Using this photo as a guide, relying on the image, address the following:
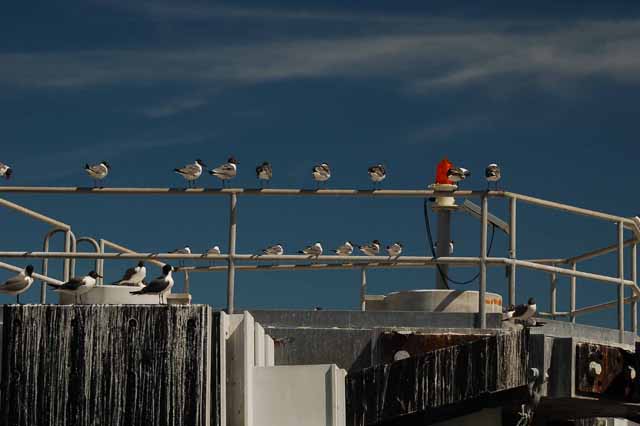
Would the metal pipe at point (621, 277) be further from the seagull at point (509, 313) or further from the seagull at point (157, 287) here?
the seagull at point (157, 287)

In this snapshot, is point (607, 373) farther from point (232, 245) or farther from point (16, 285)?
point (16, 285)

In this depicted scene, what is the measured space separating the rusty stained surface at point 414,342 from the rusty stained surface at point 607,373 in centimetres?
190

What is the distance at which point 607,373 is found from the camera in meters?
20.5

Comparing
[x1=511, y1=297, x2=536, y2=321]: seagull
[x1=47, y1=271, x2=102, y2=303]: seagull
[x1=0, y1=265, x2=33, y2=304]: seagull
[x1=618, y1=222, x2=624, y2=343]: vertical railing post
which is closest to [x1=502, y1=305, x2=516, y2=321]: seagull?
[x1=511, y1=297, x2=536, y2=321]: seagull

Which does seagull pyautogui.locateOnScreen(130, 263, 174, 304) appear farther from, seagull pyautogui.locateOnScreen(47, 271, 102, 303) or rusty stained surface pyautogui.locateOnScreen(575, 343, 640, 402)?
rusty stained surface pyautogui.locateOnScreen(575, 343, 640, 402)

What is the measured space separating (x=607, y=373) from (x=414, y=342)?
279cm

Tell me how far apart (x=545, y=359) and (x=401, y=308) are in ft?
14.2

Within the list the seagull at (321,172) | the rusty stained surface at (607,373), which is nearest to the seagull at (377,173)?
the seagull at (321,172)

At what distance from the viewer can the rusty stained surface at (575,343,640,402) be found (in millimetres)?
19984

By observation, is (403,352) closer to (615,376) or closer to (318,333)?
(318,333)

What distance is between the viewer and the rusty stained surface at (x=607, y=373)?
65.6 feet

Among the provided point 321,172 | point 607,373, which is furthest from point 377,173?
point 607,373

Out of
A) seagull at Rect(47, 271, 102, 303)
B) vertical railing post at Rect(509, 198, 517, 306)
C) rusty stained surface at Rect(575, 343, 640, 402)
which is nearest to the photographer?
rusty stained surface at Rect(575, 343, 640, 402)

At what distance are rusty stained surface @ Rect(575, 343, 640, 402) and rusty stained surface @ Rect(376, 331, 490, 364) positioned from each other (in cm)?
190
